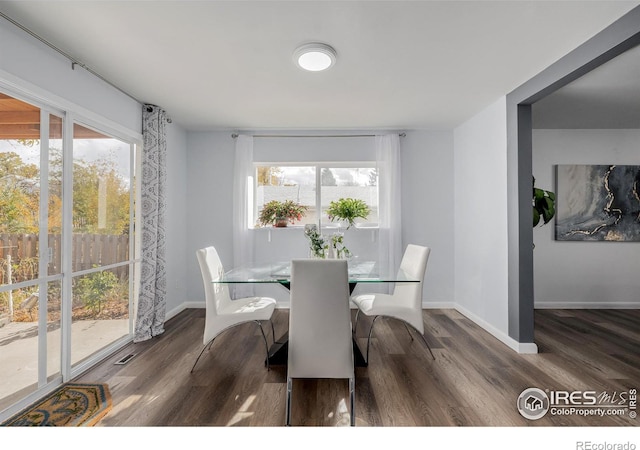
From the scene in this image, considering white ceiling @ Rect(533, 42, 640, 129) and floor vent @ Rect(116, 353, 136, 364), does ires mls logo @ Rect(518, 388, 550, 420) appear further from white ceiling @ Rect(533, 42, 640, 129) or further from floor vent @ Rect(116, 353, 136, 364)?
floor vent @ Rect(116, 353, 136, 364)

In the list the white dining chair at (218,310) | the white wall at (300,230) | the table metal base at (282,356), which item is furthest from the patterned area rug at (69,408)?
the white wall at (300,230)

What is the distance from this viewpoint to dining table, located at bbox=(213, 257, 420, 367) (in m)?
2.52

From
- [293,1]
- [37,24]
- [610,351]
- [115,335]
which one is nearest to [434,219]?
[610,351]

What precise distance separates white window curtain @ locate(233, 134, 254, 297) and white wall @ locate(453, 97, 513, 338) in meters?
2.81

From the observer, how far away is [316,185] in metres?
4.57

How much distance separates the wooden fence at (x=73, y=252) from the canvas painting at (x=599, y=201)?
17.7 feet

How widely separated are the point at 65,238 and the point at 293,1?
7.72 feet

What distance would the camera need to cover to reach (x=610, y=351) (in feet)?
9.88

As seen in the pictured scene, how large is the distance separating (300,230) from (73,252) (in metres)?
2.56

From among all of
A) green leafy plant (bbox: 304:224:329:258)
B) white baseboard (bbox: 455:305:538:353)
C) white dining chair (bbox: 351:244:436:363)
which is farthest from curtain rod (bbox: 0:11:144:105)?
white baseboard (bbox: 455:305:538:353)

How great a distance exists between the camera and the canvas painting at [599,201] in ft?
14.5

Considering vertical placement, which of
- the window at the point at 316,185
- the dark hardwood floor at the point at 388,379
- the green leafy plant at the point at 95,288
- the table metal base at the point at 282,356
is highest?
the window at the point at 316,185
